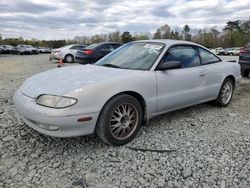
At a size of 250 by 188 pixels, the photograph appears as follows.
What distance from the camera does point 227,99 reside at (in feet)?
18.3

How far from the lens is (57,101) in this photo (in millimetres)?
3104

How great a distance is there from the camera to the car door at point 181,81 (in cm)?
400

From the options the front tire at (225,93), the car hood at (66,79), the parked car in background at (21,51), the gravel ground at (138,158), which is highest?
the parked car in background at (21,51)

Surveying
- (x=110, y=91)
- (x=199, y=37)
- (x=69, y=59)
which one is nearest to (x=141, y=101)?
(x=110, y=91)

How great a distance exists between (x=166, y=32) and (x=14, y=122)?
239ft

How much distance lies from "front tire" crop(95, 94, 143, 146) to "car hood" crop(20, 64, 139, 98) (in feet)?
A: 1.18

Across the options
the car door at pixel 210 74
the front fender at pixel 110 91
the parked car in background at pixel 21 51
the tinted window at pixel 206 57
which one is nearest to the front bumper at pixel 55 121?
the front fender at pixel 110 91

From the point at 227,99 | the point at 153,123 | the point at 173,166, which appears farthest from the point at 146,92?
the point at 227,99

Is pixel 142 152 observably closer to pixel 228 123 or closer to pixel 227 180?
pixel 227 180

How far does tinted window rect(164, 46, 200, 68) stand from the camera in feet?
14.2

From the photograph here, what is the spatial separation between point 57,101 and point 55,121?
0.77ft

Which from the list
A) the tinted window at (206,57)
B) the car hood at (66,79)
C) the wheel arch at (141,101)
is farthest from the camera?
the tinted window at (206,57)

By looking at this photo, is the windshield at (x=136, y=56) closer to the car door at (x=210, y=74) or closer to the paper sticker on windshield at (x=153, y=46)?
the paper sticker on windshield at (x=153, y=46)

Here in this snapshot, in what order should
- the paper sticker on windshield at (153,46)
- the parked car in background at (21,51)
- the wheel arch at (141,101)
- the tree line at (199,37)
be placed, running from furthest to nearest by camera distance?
the tree line at (199,37)
the parked car in background at (21,51)
the paper sticker on windshield at (153,46)
the wheel arch at (141,101)
